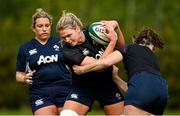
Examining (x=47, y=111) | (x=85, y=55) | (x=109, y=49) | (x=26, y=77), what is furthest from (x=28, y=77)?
(x=109, y=49)

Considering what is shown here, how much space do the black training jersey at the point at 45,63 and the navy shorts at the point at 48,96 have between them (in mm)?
89

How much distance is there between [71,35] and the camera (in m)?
9.80

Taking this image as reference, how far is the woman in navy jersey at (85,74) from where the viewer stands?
981 cm

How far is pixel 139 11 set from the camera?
141 feet

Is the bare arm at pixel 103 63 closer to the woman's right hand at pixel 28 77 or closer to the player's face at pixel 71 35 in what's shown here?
the player's face at pixel 71 35

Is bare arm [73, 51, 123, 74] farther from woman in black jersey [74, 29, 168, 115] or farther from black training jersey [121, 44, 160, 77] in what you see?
black training jersey [121, 44, 160, 77]

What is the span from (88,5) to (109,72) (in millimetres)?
28469

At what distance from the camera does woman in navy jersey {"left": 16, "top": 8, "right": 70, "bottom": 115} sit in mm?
11023

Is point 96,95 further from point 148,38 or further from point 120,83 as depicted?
point 148,38

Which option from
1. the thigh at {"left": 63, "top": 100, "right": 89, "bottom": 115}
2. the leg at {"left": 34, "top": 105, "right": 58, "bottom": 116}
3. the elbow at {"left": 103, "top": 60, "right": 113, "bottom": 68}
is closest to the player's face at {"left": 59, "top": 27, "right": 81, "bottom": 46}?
the elbow at {"left": 103, "top": 60, "right": 113, "bottom": 68}

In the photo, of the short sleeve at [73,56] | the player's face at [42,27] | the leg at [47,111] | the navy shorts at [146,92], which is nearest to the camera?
the navy shorts at [146,92]

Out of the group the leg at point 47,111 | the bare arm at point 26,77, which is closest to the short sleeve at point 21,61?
the bare arm at point 26,77

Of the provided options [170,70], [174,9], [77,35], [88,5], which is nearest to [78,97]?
[77,35]

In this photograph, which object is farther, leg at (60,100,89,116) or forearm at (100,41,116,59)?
leg at (60,100,89,116)
